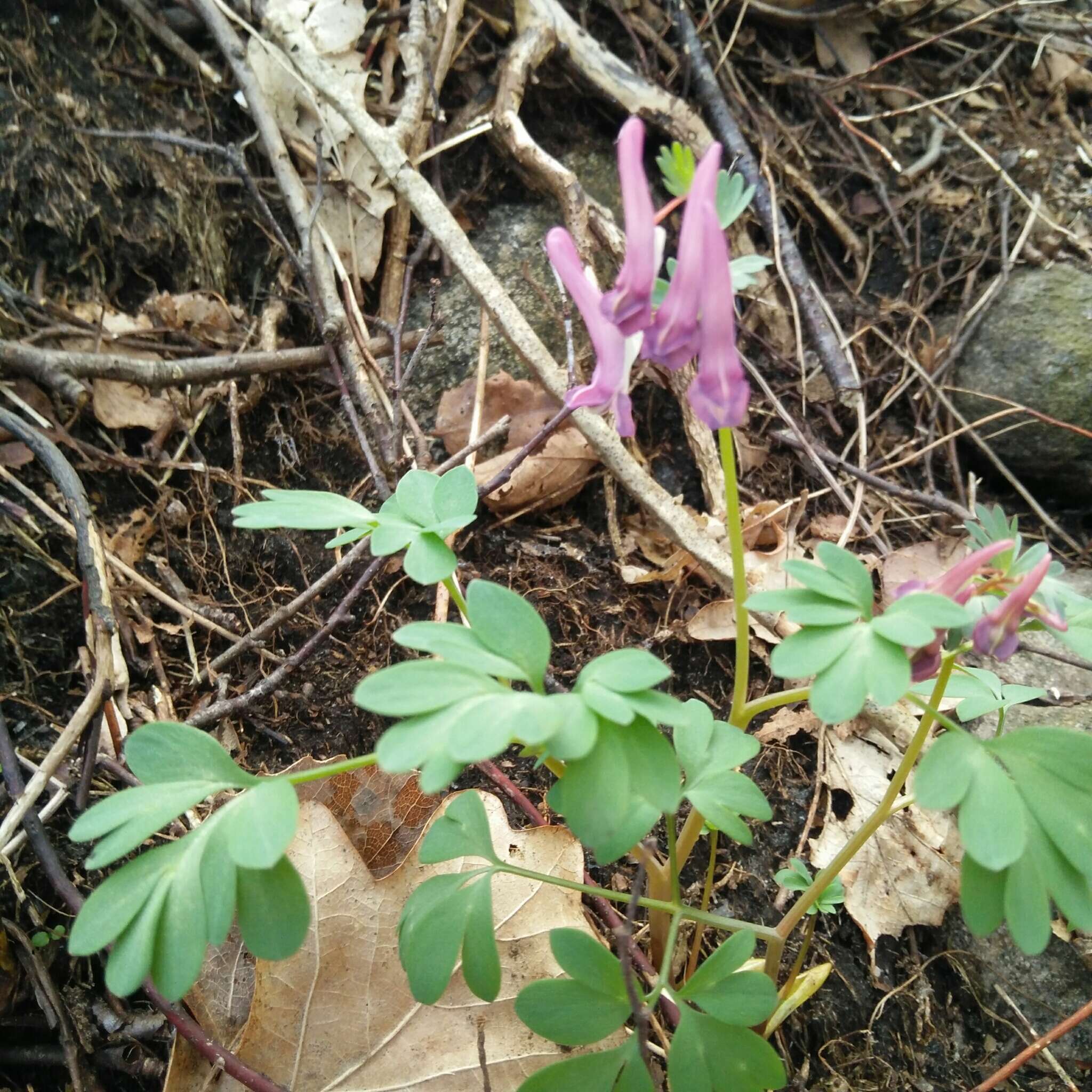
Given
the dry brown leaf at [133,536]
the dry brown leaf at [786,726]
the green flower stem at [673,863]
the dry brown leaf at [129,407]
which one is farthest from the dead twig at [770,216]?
the dry brown leaf at [133,536]

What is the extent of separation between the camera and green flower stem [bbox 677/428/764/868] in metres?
1.19

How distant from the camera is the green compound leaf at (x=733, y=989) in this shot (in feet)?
3.77

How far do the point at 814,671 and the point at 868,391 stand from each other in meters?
2.00

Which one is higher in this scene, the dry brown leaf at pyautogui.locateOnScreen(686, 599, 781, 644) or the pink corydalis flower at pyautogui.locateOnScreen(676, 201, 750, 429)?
the pink corydalis flower at pyautogui.locateOnScreen(676, 201, 750, 429)

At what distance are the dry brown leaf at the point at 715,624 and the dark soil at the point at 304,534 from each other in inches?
1.4

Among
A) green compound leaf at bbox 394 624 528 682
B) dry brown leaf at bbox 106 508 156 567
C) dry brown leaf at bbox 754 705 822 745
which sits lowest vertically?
dry brown leaf at bbox 754 705 822 745

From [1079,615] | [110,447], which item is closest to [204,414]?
[110,447]

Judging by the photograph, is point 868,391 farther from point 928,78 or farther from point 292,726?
point 292,726

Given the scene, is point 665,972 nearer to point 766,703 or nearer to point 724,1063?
point 724,1063

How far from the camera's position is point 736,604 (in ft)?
4.36

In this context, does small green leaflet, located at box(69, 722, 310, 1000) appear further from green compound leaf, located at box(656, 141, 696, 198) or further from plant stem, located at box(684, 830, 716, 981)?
green compound leaf, located at box(656, 141, 696, 198)

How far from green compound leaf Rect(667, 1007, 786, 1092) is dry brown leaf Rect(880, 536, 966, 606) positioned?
4.49 ft

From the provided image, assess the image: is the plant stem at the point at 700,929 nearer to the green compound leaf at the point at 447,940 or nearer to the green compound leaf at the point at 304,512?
the green compound leaf at the point at 447,940

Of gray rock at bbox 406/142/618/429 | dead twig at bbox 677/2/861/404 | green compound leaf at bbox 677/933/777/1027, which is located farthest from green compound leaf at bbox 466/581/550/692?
dead twig at bbox 677/2/861/404
